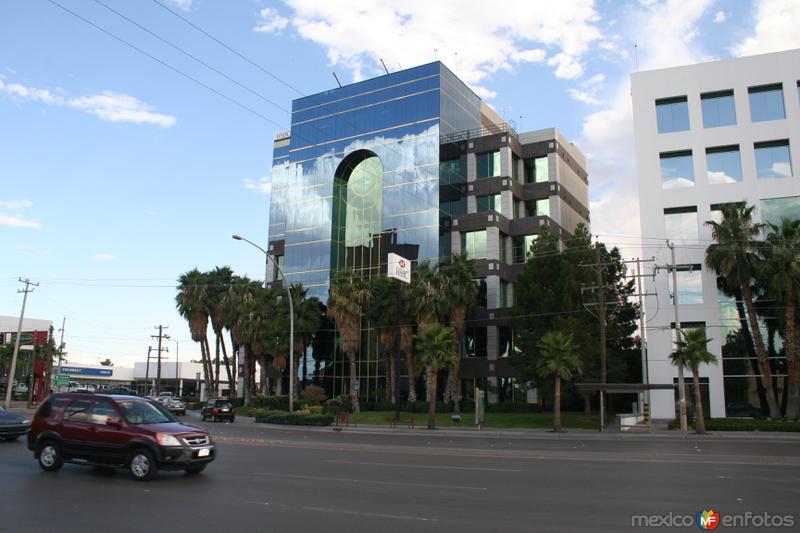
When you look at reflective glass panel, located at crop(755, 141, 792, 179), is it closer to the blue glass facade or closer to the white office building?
the white office building

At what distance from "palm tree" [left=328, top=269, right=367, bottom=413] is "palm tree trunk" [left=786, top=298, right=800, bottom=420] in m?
31.1

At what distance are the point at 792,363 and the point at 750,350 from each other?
3.23 m

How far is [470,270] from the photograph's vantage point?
50906 millimetres

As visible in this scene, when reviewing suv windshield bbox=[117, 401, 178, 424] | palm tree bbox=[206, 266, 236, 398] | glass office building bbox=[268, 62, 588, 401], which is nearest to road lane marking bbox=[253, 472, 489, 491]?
suv windshield bbox=[117, 401, 178, 424]

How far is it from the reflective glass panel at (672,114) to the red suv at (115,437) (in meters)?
44.8

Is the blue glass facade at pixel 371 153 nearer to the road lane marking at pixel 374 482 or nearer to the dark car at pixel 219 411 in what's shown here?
the dark car at pixel 219 411

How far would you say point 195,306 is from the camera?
222ft

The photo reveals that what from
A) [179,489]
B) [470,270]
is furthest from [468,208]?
[179,489]

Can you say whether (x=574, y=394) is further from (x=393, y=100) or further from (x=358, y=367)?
(x=393, y=100)

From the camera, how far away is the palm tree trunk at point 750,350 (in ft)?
138

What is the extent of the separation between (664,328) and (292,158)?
42.9 meters

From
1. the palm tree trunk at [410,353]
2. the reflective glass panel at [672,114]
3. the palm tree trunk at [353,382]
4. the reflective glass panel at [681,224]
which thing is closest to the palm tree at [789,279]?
the reflective glass panel at [681,224]

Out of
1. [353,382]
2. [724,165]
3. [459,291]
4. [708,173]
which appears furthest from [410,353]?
[724,165]

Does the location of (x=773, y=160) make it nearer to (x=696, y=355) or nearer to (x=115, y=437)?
(x=696, y=355)
